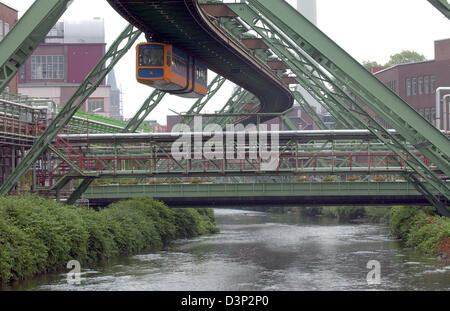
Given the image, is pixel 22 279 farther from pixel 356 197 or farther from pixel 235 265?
pixel 356 197

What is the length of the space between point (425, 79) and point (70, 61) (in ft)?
170

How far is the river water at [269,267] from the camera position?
25.3 meters

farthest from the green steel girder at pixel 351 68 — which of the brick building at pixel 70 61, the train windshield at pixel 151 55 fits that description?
the brick building at pixel 70 61

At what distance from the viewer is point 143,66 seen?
35.5m

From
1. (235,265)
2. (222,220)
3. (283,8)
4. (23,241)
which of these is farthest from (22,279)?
(222,220)

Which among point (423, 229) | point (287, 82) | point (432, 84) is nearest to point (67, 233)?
point (423, 229)

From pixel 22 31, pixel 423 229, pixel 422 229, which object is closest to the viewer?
pixel 22 31

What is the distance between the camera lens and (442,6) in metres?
22.1

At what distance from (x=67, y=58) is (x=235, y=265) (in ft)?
266

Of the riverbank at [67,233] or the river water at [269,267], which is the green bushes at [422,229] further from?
the riverbank at [67,233]

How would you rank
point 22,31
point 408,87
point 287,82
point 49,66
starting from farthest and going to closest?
1. point 49,66
2. point 408,87
3. point 287,82
4. point 22,31

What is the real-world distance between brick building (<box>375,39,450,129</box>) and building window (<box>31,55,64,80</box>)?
161 ft

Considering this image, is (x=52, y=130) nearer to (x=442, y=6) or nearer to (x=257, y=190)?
(x=257, y=190)

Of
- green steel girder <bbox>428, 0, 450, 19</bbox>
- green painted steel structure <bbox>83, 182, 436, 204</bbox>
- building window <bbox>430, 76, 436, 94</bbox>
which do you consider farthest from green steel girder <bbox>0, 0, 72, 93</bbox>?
building window <bbox>430, 76, 436, 94</bbox>
